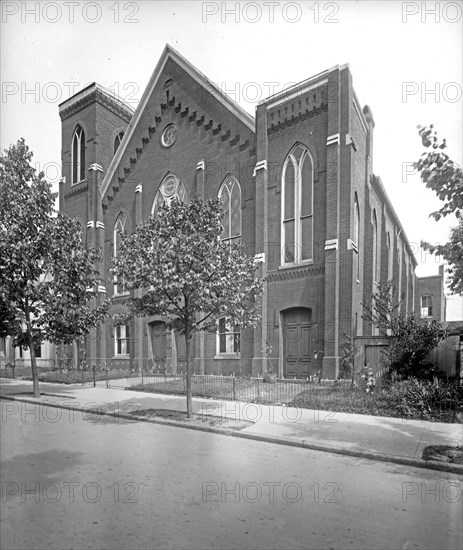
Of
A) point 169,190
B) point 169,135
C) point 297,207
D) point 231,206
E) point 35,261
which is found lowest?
point 35,261

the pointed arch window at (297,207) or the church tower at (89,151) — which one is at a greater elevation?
the church tower at (89,151)

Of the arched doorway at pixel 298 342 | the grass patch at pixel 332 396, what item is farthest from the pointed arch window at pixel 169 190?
the grass patch at pixel 332 396

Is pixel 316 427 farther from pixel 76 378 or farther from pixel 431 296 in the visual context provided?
pixel 431 296

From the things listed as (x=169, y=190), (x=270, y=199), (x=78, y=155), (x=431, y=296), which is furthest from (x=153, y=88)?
(x=431, y=296)

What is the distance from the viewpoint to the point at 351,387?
44.7ft

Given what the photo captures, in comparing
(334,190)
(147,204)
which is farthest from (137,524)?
(147,204)

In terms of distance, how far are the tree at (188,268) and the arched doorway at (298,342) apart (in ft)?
22.0

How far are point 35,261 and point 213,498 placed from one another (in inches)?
475

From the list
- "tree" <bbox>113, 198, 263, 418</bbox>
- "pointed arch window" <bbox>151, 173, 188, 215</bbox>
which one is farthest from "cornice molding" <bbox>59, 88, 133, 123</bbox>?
"tree" <bbox>113, 198, 263, 418</bbox>

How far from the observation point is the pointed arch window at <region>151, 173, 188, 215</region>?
22.2 metres

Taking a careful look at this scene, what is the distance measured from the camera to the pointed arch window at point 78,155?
27922 mm

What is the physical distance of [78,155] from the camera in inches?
1113

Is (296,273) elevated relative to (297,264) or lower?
lower

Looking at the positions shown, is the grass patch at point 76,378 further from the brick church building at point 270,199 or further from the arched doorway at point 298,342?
the arched doorway at point 298,342
